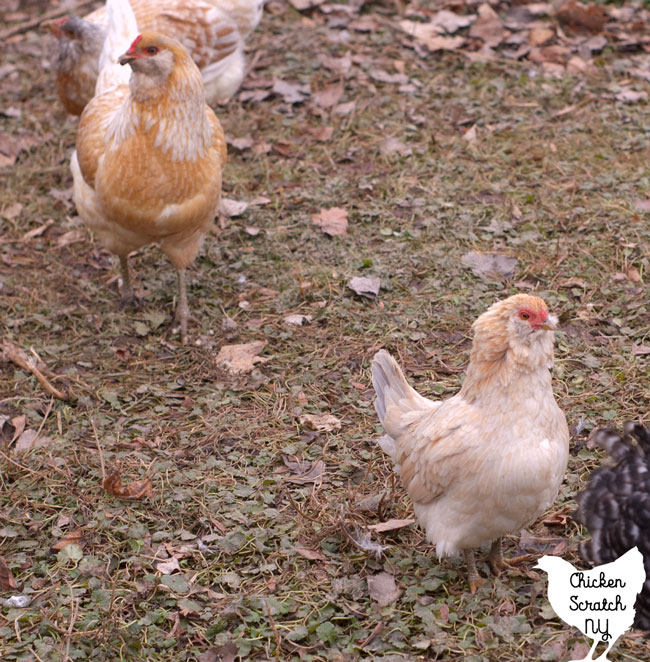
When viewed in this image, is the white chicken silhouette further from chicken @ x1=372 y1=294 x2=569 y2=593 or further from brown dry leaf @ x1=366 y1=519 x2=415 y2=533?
brown dry leaf @ x1=366 y1=519 x2=415 y2=533

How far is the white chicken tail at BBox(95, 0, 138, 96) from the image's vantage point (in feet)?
18.5

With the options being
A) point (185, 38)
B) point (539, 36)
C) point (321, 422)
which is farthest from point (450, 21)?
point (321, 422)

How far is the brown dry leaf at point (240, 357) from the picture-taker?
504 centimetres

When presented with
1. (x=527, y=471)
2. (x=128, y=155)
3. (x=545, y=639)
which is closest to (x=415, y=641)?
(x=545, y=639)

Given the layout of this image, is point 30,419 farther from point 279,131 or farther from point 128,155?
point 279,131

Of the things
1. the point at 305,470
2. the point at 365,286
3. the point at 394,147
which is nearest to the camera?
the point at 305,470

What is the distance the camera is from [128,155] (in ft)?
15.6

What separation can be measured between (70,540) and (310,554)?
112 centimetres

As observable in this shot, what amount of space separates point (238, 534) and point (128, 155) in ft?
7.20

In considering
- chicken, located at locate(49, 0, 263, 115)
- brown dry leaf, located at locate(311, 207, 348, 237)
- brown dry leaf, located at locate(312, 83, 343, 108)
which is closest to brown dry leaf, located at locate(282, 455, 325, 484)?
brown dry leaf, located at locate(311, 207, 348, 237)

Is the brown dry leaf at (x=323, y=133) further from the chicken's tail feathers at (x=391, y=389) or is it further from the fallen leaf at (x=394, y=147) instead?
the chicken's tail feathers at (x=391, y=389)

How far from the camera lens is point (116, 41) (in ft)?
18.5

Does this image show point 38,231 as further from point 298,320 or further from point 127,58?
point 298,320

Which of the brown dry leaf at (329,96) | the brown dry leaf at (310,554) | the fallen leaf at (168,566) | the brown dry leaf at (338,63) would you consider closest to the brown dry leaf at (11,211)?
the brown dry leaf at (329,96)
